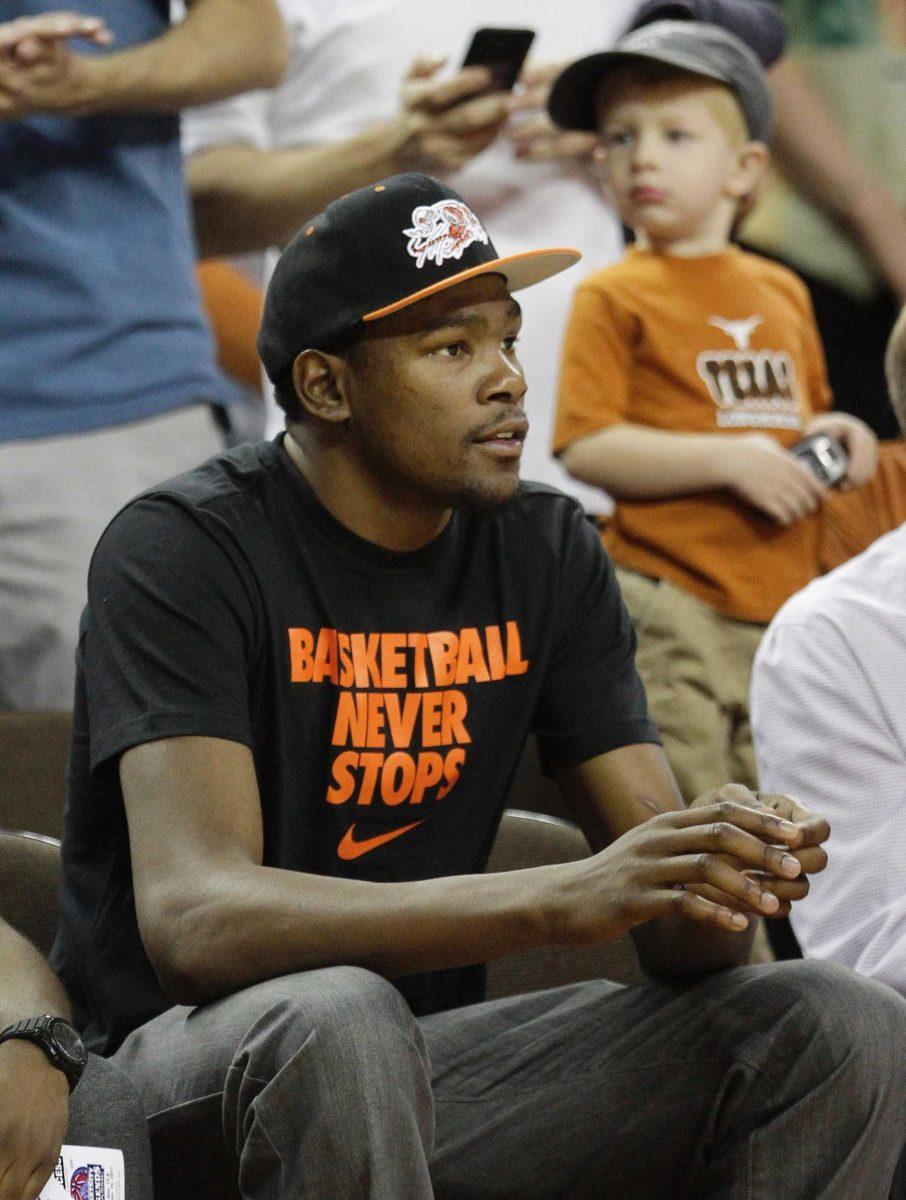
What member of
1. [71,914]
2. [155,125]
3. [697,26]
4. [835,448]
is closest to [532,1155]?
[71,914]

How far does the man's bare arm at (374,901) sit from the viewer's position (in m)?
1.99

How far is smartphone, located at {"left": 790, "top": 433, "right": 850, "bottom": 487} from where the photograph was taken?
132 inches

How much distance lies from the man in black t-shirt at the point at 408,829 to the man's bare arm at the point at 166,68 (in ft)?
2.68

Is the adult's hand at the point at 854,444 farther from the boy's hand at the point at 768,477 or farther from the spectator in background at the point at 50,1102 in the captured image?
the spectator in background at the point at 50,1102

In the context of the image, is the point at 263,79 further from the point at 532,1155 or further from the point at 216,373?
the point at 532,1155

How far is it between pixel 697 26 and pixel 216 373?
1059 millimetres

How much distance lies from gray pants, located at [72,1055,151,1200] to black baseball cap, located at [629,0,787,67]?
2.39m

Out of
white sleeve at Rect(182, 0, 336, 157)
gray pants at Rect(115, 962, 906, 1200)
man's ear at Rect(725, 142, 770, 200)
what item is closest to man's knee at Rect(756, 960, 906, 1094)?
gray pants at Rect(115, 962, 906, 1200)

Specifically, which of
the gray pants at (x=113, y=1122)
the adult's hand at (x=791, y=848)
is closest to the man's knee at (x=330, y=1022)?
the gray pants at (x=113, y=1122)

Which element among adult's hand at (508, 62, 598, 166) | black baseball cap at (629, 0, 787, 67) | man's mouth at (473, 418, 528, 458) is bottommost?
man's mouth at (473, 418, 528, 458)

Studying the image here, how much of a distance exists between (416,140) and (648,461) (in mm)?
743

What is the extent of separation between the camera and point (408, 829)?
7.82 ft

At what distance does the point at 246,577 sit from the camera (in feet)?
7.54

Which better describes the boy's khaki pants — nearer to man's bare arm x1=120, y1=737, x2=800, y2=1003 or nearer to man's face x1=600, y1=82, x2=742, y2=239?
man's face x1=600, y1=82, x2=742, y2=239
